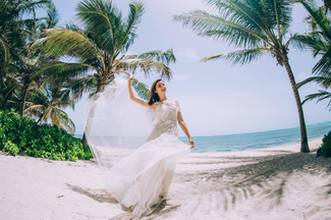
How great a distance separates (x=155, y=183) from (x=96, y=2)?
9.53 metres

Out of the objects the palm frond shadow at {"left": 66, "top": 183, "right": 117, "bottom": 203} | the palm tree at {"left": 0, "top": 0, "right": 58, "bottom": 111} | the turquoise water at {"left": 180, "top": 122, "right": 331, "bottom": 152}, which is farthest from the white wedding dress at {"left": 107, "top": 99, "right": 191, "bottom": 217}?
the turquoise water at {"left": 180, "top": 122, "right": 331, "bottom": 152}

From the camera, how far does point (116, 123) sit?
5648 millimetres

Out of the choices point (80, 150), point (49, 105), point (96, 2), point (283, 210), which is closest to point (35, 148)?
point (80, 150)

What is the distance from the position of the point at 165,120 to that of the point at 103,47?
8.74 metres

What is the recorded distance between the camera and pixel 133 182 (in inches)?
170

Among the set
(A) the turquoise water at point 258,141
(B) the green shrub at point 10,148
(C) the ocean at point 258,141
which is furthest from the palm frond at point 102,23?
(A) the turquoise water at point 258,141

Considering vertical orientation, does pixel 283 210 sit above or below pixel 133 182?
below

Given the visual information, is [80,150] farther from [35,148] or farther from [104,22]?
[104,22]

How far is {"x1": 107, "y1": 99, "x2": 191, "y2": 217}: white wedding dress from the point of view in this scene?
423 centimetres

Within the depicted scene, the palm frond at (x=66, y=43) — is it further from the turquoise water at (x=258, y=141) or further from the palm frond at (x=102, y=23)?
the turquoise water at (x=258, y=141)

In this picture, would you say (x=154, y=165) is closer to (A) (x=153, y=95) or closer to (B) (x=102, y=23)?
(A) (x=153, y=95)

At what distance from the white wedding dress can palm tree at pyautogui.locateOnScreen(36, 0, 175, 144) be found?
7.64 m

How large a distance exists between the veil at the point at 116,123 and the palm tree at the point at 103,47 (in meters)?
5.96

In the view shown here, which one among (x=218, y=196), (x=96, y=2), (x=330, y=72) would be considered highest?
(x=96, y=2)
